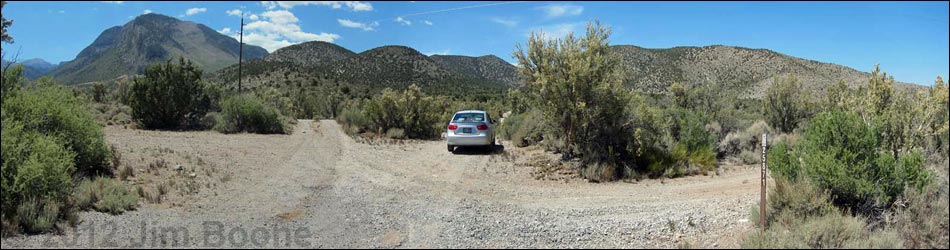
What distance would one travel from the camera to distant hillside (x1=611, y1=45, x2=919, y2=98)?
4475 cm

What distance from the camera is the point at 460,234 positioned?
6766 mm

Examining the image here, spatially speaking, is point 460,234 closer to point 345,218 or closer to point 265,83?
point 345,218

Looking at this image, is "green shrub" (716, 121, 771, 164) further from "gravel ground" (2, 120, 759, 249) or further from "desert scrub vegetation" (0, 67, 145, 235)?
"desert scrub vegetation" (0, 67, 145, 235)

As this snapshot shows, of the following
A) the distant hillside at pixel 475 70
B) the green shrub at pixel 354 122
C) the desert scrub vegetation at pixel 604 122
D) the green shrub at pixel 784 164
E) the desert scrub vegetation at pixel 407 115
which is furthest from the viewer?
the distant hillside at pixel 475 70

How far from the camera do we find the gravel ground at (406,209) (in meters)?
6.48

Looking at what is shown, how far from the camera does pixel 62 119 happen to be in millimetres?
9289

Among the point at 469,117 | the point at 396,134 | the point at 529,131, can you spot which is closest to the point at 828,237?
the point at 469,117

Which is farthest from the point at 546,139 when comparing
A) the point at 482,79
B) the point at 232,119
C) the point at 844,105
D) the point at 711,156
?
the point at 482,79

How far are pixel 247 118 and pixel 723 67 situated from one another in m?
43.8

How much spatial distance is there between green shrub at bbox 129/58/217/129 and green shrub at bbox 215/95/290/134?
186cm

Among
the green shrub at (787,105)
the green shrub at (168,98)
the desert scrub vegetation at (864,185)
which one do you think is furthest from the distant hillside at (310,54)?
the desert scrub vegetation at (864,185)

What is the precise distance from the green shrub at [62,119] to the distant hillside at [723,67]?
38512 millimetres

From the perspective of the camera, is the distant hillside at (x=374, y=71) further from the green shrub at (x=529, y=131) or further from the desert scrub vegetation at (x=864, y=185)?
the desert scrub vegetation at (x=864, y=185)

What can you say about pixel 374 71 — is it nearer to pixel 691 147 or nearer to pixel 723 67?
pixel 723 67
